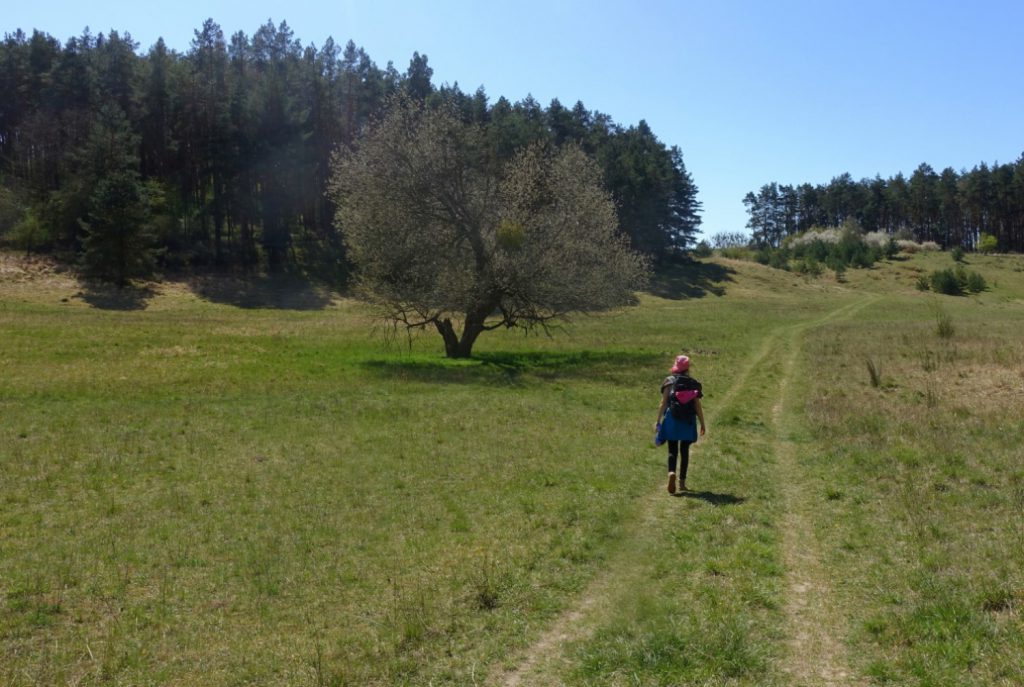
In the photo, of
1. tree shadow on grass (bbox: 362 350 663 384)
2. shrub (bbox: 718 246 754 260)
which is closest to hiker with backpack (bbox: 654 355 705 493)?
tree shadow on grass (bbox: 362 350 663 384)

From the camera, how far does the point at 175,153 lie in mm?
83875

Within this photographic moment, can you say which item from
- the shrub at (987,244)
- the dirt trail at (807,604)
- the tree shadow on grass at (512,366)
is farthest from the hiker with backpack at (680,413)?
the shrub at (987,244)

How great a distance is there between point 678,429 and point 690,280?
9363cm

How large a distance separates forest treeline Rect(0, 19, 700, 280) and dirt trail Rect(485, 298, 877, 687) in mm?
61786

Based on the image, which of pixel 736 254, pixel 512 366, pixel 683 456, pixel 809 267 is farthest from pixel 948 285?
pixel 683 456

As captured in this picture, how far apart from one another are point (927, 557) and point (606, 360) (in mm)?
28348

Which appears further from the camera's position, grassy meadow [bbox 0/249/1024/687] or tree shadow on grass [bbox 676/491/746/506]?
tree shadow on grass [bbox 676/491/746/506]

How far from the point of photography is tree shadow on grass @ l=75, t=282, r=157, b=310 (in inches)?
2467

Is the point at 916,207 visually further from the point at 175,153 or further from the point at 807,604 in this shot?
the point at 807,604

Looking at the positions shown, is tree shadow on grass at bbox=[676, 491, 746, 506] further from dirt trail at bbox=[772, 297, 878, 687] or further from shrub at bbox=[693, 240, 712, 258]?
shrub at bbox=[693, 240, 712, 258]

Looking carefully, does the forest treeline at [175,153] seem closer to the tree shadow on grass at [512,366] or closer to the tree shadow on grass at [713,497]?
the tree shadow on grass at [512,366]

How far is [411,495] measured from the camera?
13.9m

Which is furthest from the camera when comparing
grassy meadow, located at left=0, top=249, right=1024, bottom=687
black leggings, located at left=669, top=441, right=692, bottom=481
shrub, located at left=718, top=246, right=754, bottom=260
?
shrub, located at left=718, top=246, right=754, bottom=260

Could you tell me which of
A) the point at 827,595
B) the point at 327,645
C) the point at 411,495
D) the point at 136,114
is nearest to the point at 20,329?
the point at 411,495
